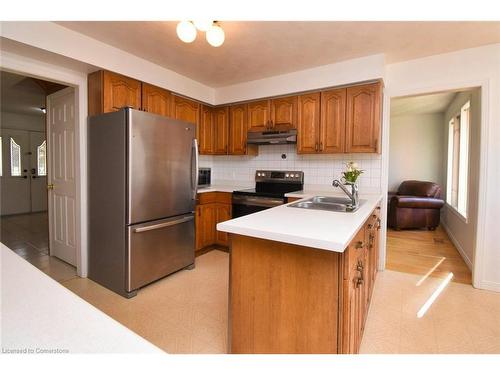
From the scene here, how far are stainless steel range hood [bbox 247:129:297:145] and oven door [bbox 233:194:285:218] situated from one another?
767 mm

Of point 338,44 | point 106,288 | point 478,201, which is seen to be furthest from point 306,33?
point 106,288

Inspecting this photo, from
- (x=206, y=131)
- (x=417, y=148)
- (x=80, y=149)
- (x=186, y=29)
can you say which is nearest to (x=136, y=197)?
(x=80, y=149)

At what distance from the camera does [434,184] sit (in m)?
5.14

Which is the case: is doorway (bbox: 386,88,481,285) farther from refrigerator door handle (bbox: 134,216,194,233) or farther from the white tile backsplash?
refrigerator door handle (bbox: 134,216,194,233)

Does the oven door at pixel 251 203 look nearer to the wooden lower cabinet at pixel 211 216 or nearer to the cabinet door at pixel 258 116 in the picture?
the wooden lower cabinet at pixel 211 216

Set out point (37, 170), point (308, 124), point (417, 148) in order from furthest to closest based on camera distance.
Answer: point (37, 170) < point (417, 148) < point (308, 124)

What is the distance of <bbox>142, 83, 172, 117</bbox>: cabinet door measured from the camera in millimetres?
2918

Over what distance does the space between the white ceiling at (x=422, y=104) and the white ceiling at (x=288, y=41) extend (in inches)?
76.7

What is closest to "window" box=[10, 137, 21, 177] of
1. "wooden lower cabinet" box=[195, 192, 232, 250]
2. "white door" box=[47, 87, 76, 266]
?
"white door" box=[47, 87, 76, 266]

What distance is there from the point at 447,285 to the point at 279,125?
2557 millimetres

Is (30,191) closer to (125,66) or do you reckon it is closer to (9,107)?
(9,107)

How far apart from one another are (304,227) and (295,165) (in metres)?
2.42

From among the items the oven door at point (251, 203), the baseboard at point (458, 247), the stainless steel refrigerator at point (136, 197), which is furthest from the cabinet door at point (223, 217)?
the baseboard at point (458, 247)

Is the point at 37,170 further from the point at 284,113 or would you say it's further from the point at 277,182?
the point at 284,113
